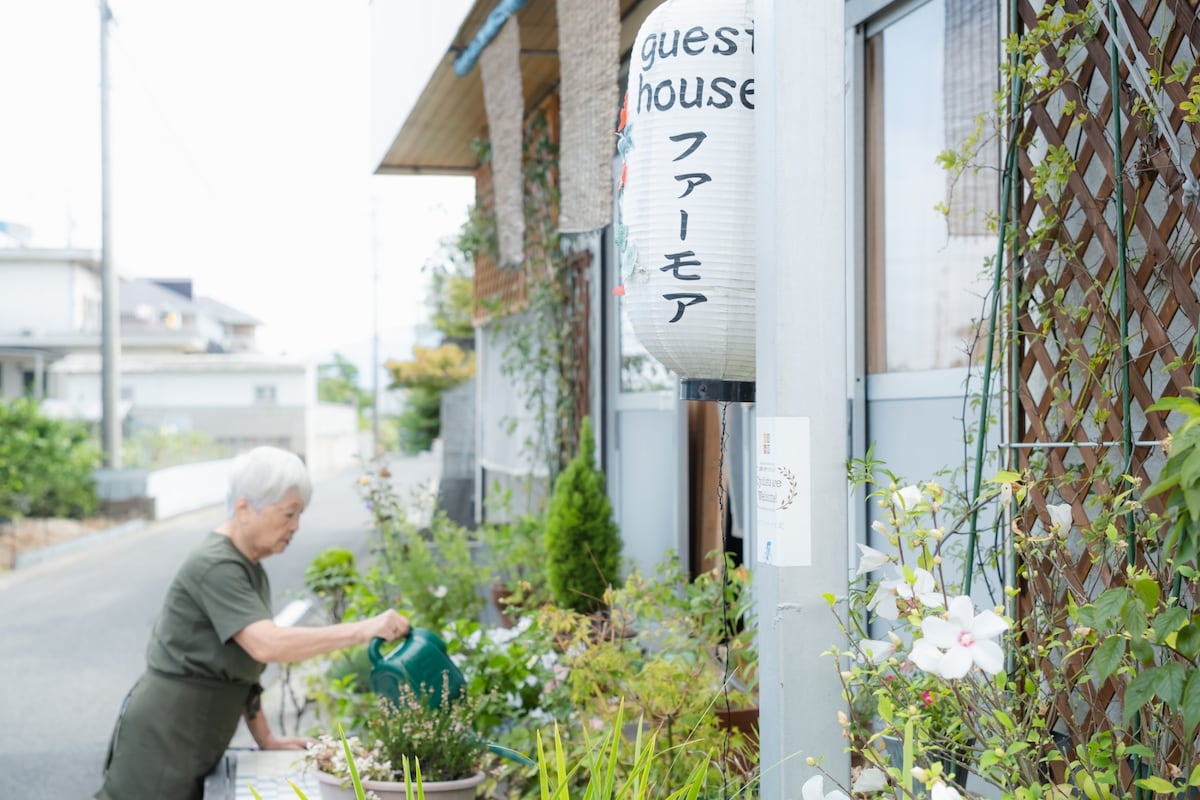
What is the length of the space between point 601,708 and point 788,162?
1939 millimetres

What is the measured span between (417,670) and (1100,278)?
7.00 feet

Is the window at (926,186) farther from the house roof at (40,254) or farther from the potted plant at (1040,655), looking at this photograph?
the house roof at (40,254)

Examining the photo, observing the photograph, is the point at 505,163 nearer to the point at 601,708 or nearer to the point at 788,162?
the point at 601,708

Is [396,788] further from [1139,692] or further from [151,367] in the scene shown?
[151,367]

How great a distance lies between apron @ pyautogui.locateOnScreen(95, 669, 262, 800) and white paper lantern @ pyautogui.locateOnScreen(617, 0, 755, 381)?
82.1 inches

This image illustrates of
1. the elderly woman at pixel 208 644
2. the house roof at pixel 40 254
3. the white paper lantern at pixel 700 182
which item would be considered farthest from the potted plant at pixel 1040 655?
the house roof at pixel 40 254

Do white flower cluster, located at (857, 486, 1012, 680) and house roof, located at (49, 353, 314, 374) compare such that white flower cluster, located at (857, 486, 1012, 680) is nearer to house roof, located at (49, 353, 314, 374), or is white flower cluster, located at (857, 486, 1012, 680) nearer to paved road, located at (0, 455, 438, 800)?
paved road, located at (0, 455, 438, 800)

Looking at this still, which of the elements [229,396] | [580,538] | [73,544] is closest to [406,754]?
[580,538]

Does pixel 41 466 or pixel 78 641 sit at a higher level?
pixel 41 466

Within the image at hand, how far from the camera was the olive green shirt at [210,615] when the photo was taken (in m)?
3.25


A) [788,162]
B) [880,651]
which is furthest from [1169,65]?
[880,651]

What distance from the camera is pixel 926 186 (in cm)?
363

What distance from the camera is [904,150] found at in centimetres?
374

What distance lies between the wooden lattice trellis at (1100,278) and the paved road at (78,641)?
4733 mm
